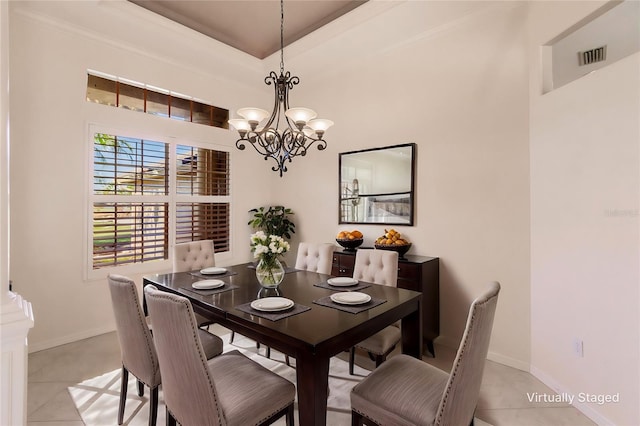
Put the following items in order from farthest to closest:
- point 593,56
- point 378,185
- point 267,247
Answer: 1. point 378,185
2. point 593,56
3. point 267,247

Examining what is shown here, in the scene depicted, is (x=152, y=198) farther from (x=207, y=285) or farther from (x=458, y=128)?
(x=458, y=128)

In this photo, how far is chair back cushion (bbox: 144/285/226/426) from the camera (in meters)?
1.33

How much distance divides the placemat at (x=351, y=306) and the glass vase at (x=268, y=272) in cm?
40

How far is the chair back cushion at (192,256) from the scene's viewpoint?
3111 millimetres

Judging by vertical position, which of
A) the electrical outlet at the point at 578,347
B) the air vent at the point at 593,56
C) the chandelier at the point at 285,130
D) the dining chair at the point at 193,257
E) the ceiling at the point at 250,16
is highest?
the ceiling at the point at 250,16

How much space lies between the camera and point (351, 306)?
6.33ft

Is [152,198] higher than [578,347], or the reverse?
[152,198]

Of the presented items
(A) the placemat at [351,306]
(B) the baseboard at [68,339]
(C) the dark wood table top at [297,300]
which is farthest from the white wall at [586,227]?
(B) the baseboard at [68,339]

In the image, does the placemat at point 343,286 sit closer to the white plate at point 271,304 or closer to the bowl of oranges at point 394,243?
the white plate at point 271,304

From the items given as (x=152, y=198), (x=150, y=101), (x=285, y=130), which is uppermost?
(x=150, y=101)

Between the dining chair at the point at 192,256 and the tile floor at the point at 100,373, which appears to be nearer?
the tile floor at the point at 100,373

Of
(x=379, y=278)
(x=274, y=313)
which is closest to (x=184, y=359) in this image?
(x=274, y=313)

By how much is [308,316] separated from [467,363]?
2.63 feet

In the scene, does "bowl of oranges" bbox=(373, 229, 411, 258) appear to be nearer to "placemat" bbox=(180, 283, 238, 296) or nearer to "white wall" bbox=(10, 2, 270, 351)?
"placemat" bbox=(180, 283, 238, 296)
